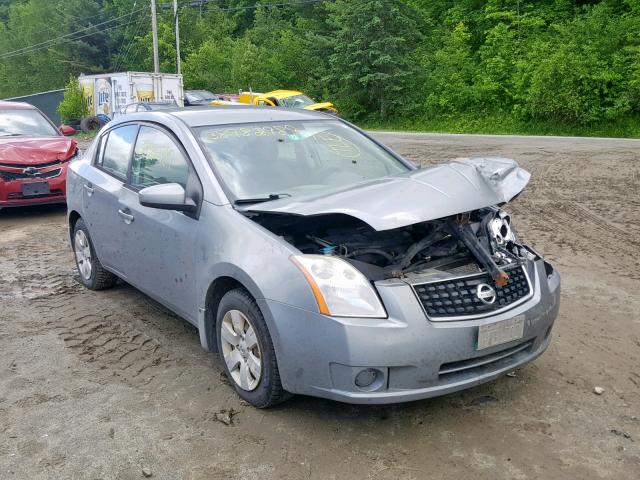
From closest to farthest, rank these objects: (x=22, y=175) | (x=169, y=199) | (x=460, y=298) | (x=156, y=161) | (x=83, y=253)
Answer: (x=460, y=298)
(x=169, y=199)
(x=156, y=161)
(x=83, y=253)
(x=22, y=175)

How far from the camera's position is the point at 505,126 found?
26.0 meters

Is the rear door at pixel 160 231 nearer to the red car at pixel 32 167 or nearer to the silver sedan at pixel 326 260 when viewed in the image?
the silver sedan at pixel 326 260

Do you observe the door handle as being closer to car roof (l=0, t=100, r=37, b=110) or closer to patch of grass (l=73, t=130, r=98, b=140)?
car roof (l=0, t=100, r=37, b=110)

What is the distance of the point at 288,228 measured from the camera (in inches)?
148

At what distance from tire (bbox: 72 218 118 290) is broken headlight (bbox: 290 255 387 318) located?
2.95m

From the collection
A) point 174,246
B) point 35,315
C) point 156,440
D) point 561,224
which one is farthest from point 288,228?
point 561,224

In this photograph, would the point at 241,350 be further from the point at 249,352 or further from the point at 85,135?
the point at 85,135

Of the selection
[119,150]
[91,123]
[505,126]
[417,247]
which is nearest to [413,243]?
[417,247]

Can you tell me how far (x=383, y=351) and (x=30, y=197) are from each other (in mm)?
7247

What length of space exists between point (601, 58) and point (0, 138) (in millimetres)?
22043

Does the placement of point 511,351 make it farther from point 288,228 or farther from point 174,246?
point 174,246

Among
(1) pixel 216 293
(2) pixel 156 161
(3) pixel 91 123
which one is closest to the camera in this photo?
(1) pixel 216 293

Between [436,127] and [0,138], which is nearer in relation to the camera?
[0,138]

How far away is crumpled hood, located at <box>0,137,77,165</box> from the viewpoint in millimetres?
8789
